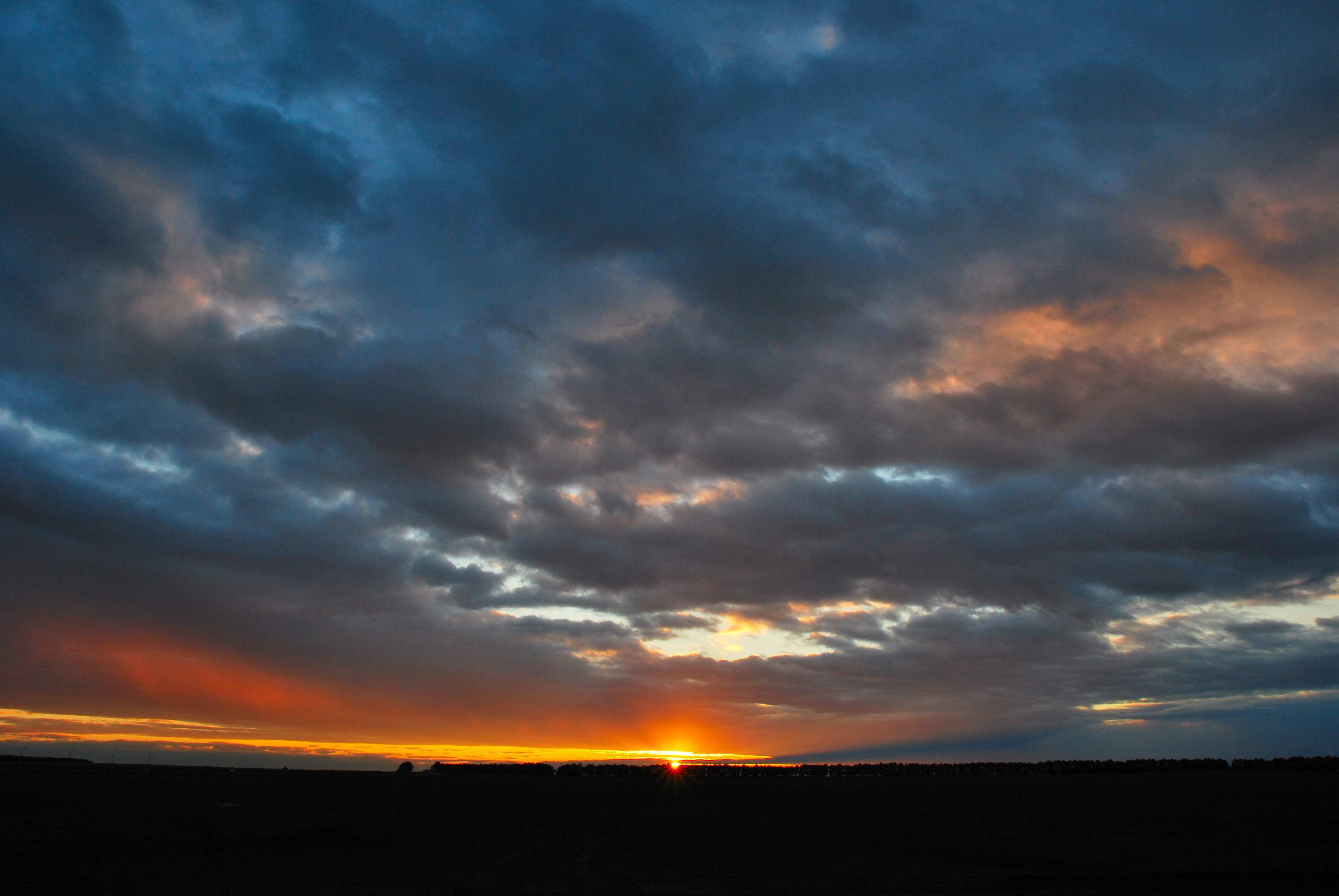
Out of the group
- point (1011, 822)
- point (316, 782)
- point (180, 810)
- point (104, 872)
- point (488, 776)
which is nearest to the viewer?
point (104, 872)

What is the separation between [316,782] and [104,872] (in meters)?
88.4

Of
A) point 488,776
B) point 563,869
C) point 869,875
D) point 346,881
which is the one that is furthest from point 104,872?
point 488,776

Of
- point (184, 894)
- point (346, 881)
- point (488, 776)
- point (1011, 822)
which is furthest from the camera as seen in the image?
point (488, 776)

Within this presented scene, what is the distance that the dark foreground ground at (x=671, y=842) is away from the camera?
33.7 metres

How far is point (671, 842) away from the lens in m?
46.7

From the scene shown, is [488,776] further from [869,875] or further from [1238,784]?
[869,875]

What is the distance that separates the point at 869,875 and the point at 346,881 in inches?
860

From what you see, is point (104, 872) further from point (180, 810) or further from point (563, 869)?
point (180, 810)

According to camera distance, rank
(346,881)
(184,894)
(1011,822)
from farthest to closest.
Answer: (1011,822) < (346,881) < (184,894)

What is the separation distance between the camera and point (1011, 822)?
56219 millimetres

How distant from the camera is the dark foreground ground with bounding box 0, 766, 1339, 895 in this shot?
3366cm

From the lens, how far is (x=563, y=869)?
36938 millimetres

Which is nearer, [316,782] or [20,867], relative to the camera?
[20,867]

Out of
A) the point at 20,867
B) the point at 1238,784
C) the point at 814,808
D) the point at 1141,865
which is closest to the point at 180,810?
the point at 20,867
